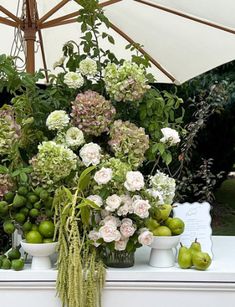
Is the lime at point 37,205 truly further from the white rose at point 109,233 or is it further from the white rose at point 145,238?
the white rose at point 145,238

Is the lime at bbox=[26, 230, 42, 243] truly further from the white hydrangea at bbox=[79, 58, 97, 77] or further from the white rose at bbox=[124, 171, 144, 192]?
the white hydrangea at bbox=[79, 58, 97, 77]

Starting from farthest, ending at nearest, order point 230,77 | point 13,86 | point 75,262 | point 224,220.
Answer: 1. point 224,220
2. point 230,77
3. point 13,86
4. point 75,262

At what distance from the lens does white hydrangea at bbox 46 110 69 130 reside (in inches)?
54.5

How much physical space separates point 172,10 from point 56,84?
1.12 m

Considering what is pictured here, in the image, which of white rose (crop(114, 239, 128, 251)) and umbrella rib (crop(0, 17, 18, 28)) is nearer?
white rose (crop(114, 239, 128, 251))

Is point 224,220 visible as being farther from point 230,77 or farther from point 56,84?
point 56,84

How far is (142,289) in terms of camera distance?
1.31 metres

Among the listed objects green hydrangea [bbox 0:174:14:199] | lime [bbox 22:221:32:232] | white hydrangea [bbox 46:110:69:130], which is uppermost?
white hydrangea [bbox 46:110:69:130]

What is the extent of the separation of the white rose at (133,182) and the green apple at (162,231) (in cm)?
17

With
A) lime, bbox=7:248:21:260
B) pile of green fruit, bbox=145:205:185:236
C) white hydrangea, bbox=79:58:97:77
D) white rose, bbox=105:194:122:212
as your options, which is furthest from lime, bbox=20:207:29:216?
white hydrangea, bbox=79:58:97:77

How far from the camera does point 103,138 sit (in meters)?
1.49

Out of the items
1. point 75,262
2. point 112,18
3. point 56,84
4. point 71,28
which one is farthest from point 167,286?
point 71,28

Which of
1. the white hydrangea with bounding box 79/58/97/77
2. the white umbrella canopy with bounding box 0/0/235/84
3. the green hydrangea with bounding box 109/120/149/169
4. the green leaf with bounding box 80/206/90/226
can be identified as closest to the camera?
the green leaf with bounding box 80/206/90/226

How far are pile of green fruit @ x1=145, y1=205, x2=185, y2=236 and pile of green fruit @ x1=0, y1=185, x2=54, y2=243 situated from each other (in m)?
0.29
